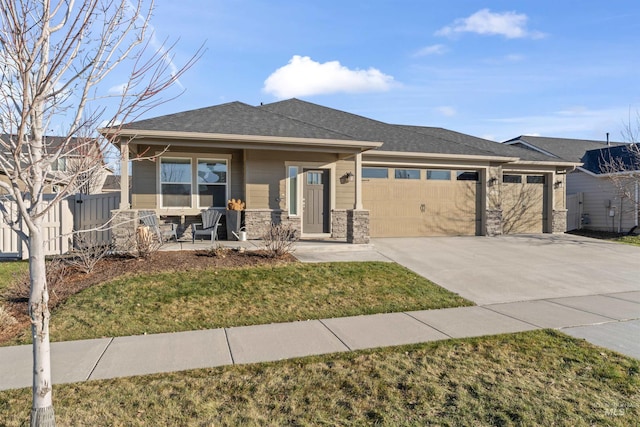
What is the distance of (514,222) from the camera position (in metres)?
14.9

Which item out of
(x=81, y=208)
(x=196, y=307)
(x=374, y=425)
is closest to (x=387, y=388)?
(x=374, y=425)

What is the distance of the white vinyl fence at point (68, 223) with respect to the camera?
878 cm

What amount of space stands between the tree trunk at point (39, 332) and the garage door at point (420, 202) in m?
10.7

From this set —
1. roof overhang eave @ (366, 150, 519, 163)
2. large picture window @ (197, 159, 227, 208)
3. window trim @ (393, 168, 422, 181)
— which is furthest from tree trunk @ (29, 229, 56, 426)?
window trim @ (393, 168, 422, 181)

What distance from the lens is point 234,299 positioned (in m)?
5.96

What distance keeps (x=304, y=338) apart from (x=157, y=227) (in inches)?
240

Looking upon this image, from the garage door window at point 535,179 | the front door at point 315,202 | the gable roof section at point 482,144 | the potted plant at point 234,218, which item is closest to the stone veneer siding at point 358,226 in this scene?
the front door at point 315,202

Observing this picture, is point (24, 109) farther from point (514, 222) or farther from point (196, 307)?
point (514, 222)

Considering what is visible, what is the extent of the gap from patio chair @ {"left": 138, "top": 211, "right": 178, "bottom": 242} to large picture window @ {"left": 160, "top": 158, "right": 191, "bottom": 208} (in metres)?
0.73

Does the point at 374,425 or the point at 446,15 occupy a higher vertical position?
the point at 446,15

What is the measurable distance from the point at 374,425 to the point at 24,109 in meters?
3.07

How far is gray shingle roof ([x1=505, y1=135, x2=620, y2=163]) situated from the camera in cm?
1845

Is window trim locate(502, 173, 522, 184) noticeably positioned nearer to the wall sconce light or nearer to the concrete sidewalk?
the wall sconce light

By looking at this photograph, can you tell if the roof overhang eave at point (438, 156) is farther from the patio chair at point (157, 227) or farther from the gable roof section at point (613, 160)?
the patio chair at point (157, 227)
